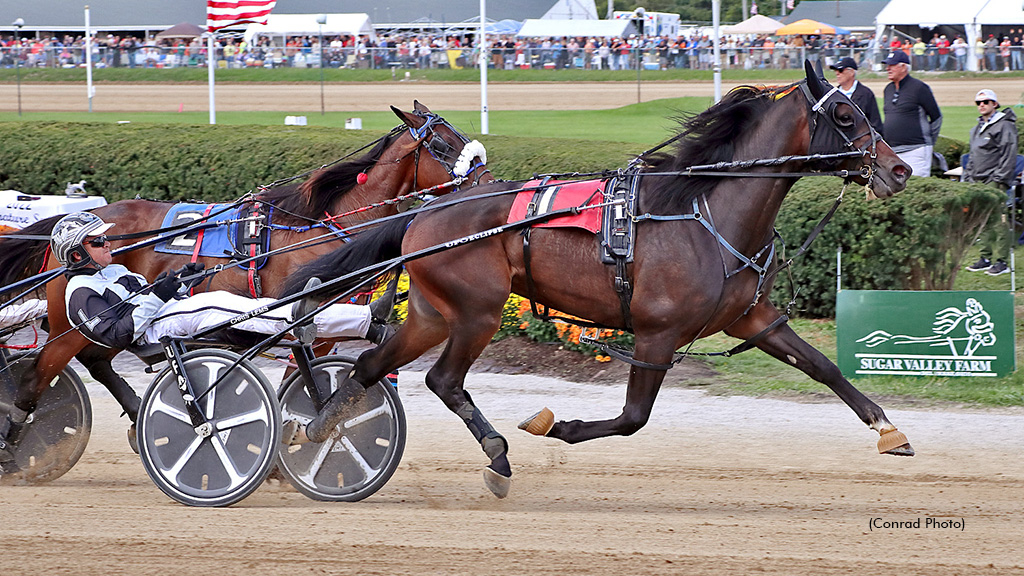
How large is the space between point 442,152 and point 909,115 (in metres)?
4.36

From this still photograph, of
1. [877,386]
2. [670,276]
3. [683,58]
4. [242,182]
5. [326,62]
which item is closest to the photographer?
[670,276]

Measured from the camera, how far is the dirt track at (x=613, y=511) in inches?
160

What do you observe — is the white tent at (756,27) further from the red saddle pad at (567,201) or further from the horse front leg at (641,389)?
the horse front leg at (641,389)

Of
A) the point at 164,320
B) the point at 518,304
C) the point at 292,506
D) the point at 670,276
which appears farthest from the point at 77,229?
the point at 518,304

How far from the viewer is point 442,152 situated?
6188 millimetres

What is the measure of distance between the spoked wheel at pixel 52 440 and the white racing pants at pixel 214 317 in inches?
34.4

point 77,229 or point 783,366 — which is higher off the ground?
point 77,229

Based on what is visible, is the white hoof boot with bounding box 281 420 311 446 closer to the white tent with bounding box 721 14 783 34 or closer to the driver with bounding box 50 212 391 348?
the driver with bounding box 50 212 391 348

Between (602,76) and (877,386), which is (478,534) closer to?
(877,386)

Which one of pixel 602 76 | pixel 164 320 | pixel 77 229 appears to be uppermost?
pixel 602 76

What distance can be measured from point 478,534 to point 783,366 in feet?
13.4

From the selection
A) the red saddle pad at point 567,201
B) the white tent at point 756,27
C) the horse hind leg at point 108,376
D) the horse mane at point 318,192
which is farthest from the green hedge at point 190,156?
the white tent at point 756,27

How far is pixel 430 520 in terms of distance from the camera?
4.59 m

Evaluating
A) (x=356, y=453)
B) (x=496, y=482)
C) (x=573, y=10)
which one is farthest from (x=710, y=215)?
(x=573, y=10)
